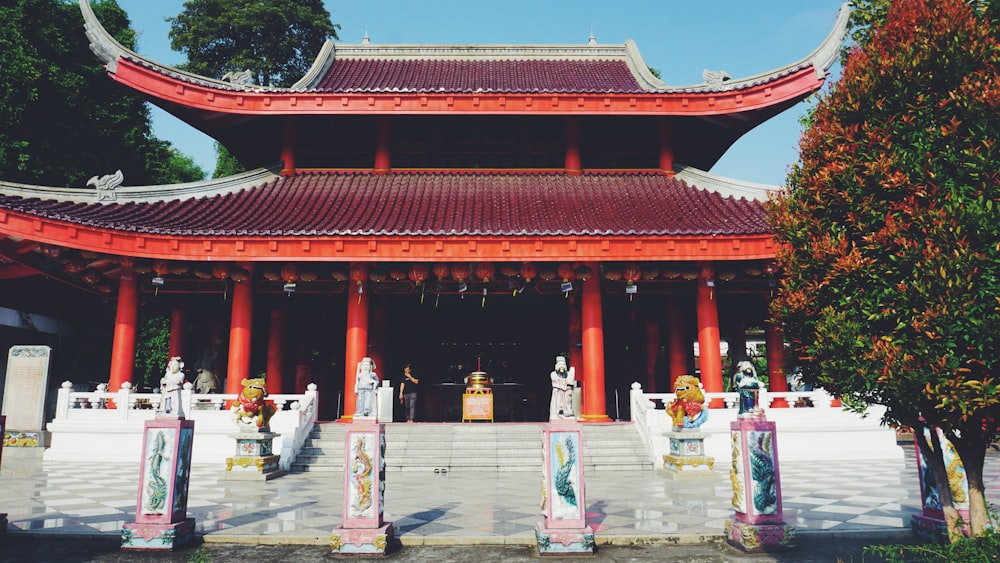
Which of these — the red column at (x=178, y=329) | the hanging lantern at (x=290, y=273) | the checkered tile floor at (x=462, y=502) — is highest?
the hanging lantern at (x=290, y=273)

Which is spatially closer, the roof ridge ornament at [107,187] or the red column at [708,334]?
the red column at [708,334]

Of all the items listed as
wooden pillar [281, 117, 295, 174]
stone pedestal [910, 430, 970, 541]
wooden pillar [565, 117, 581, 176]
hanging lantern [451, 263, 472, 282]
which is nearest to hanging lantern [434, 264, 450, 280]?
hanging lantern [451, 263, 472, 282]

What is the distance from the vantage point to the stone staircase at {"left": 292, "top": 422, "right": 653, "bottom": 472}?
13.4 metres

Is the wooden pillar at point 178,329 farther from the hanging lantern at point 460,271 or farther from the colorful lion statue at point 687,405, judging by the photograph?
the colorful lion statue at point 687,405

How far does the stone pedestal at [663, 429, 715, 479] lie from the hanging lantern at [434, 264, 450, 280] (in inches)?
262

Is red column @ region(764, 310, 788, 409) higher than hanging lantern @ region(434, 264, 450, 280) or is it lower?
lower

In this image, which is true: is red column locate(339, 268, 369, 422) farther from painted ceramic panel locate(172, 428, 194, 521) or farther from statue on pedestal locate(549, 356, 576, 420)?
statue on pedestal locate(549, 356, 576, 420)

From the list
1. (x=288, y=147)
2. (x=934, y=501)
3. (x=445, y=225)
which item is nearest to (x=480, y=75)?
A: (x=288, y=147)

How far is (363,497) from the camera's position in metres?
6.96

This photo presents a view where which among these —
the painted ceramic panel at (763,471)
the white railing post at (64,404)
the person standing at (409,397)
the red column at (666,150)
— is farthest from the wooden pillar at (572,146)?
→ the white railing post at (64,404)

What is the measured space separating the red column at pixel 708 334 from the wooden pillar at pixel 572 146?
5.63m

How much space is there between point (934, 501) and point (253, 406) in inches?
461

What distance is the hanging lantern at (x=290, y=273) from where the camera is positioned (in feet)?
51.1

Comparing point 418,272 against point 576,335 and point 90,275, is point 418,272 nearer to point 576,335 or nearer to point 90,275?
point 576,335
